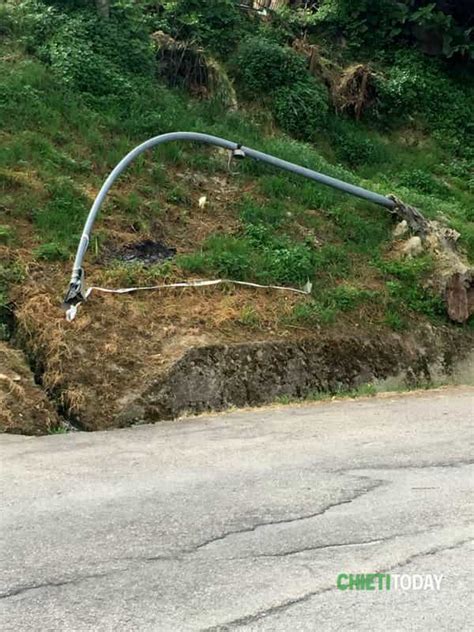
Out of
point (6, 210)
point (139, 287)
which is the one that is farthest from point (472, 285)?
point (6, 210)

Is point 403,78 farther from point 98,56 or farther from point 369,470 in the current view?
point 369,470

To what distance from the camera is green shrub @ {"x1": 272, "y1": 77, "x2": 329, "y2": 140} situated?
14516 millimetres

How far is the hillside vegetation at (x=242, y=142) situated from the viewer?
9.20m

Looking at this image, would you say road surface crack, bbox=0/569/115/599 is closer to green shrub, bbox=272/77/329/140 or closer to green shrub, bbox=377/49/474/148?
green shrub, bbox=272/77/329/140

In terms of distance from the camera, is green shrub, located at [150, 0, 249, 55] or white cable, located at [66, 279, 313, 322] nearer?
white cable, located at [66, 279, 313, 322]

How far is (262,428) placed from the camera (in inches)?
262

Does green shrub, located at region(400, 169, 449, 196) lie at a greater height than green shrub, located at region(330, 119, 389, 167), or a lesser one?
lesser

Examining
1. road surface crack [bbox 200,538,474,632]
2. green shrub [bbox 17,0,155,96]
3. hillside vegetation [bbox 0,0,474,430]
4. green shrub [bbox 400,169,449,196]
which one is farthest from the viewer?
green shrub [bbox 400,169,449,196]

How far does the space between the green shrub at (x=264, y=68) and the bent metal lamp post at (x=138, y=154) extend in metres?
4.44

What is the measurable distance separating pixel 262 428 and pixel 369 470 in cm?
161

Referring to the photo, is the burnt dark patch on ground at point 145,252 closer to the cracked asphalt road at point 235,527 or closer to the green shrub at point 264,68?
the cracked asphalt road at point 235,527

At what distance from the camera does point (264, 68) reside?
14.9 meters

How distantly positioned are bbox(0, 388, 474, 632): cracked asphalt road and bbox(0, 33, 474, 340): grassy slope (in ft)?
9.50

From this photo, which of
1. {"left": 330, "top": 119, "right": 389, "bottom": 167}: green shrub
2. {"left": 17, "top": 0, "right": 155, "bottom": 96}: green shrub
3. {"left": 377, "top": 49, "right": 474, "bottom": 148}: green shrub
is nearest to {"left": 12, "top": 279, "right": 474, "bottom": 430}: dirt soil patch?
{"left": 17, "top": 0, "right": 155, "bottom": 96}: green shrub
